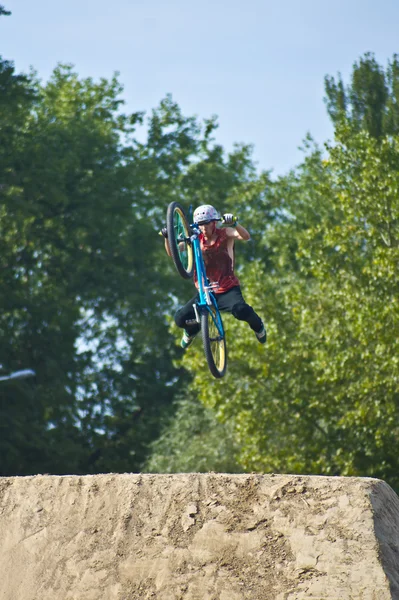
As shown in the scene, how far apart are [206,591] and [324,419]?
19041mm

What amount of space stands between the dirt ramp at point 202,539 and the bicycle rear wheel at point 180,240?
2.18 m

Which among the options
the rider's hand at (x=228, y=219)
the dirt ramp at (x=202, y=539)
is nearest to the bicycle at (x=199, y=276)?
the rider's hand at (x=228, y=219)

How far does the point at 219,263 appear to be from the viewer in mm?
11516

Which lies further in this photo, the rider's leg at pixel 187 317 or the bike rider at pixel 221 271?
the rider's leg at pixel 187 317

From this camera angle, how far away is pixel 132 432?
4047 centimetres

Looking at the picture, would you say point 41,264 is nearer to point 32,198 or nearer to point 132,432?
point 32,198

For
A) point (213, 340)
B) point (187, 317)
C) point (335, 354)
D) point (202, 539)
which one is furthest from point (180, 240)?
point (335, 354)

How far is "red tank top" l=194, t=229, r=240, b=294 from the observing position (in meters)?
11.4

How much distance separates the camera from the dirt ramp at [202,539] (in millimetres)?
9266

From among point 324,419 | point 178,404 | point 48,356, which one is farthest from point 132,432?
point 324,419

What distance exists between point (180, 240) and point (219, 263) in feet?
1.93

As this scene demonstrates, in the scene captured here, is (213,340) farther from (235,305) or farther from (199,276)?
(199,276)

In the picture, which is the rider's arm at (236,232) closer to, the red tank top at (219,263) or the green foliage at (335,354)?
the red tank top at (219,263)

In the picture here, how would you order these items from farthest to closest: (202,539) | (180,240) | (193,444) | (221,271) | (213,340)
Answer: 1. (193,444)
2. (221,271)
3. (213,340)
4. (180,240)
5. (202,539)
